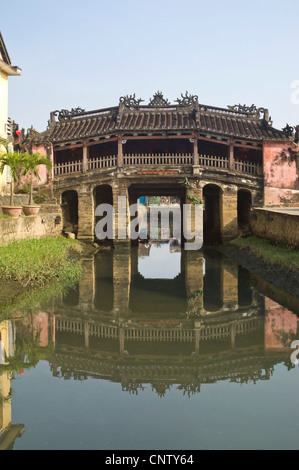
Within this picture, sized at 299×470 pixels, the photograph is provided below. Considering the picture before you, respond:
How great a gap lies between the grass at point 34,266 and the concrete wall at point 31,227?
2.24 feet

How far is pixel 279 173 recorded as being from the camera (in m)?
24.3

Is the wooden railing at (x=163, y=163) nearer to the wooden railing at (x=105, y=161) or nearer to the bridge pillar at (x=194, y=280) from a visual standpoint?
the wooden railing at (x=105, y=161)

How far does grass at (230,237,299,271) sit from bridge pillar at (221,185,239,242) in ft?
5.38

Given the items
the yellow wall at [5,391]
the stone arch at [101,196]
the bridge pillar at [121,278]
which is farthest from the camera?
the stone arch at [101,196]

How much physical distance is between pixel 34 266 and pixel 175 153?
573 inches

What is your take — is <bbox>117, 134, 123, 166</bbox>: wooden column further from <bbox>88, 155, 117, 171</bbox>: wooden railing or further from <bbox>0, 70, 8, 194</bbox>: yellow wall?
<bbox>0, 70, 8, 194</bbox>: yellow wall

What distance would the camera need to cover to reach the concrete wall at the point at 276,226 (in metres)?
15.5

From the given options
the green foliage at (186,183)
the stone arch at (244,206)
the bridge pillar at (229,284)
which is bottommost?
the bridge pillar at (229,284)

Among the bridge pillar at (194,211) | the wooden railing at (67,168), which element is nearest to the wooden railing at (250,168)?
the bridge pillar at (194,211)

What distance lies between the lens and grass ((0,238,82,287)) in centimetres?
1205

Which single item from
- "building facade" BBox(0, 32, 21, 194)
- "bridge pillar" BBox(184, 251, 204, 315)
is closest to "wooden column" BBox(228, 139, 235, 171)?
"bridge pillar" BBox(184, 251, 204, 315)

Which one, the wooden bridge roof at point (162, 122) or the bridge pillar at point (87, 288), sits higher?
the wooden bridge roof at point (162, 122)

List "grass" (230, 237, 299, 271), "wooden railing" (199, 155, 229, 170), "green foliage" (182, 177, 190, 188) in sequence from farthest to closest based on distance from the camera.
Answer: "wooden railing" (199, 155, 229, 170)
"green foliage" (182, 177, 190, 188)
"grass" (230, 237, 299, 271)
